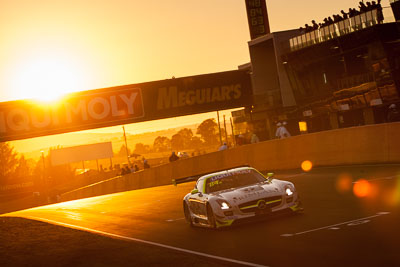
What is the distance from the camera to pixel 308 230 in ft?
39.4

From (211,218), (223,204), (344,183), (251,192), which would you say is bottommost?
(344,183)

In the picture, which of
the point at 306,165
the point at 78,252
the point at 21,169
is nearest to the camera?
the point at 78,252

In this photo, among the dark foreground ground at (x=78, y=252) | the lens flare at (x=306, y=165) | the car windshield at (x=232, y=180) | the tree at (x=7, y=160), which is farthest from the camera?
the tree at (x=7, y=160)

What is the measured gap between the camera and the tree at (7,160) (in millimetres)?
162875

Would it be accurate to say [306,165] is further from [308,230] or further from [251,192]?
[308,230]

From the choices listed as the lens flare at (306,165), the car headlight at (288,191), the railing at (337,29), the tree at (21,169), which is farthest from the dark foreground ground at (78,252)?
the tree at (21,169)

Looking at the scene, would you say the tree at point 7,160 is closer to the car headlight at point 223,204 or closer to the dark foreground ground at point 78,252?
the dark foreground ground at point 78,252

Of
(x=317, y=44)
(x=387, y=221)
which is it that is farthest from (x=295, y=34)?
(x=387, y=221)

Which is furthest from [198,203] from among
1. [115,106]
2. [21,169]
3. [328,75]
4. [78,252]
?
[21,169]

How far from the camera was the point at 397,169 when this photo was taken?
21641mm

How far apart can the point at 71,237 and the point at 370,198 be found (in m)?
6.97

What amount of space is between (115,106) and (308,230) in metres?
29.7

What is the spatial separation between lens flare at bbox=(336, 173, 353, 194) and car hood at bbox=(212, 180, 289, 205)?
14.6ft

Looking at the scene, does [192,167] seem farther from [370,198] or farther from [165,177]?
[370,198]
